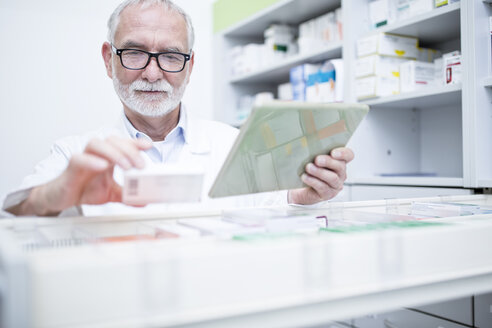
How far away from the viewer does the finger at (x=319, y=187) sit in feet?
2.95

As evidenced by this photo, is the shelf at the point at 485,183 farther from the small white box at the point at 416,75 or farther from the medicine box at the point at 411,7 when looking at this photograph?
the medicine box at the point at 411,7

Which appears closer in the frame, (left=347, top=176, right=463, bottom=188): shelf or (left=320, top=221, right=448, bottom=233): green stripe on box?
(left=320, top=221, right=448, bottom=233): green stripe on box

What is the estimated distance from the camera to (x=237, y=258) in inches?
20.1

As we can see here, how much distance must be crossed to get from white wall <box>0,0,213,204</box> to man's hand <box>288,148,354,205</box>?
7.40 feet

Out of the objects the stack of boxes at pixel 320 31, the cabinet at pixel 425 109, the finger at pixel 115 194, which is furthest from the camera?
the stack of boxes at pixel 320 31

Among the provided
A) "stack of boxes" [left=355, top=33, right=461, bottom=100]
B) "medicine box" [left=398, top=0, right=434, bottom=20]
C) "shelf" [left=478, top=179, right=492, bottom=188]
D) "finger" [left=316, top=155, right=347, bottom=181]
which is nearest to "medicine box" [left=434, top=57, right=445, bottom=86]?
"stack of boxes" [left=355, top=33, right=461, bottom=100]

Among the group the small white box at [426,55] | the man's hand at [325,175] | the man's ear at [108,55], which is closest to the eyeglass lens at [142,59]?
the man's ear at [108,55]

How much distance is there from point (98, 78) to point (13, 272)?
2.68 metres

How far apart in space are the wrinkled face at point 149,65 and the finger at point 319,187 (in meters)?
0.72

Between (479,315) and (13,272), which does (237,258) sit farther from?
(479,315)

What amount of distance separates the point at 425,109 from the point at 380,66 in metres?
0.49

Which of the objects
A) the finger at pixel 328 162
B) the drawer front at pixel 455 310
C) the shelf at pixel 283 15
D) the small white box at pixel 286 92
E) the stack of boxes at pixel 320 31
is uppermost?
the shelf at pixel 283 15

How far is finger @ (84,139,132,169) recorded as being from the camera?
63 cm

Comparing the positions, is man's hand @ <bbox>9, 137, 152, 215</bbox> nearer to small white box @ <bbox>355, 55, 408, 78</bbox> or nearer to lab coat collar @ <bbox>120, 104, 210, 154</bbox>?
lab coat collar @ <bbox>120, 104, 210, 154</bbox>
